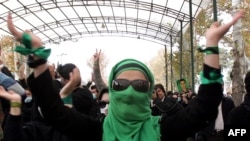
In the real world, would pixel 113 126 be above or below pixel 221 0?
below

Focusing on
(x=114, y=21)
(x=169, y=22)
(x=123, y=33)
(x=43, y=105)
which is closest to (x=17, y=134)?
(x=43, y=105)

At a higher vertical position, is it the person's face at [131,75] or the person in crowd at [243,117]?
the person's face at [131,75]

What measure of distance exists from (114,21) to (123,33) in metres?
5.63

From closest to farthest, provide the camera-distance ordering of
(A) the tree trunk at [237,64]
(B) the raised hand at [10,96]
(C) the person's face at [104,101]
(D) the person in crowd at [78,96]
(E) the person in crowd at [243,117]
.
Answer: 1. (B) the raised hand at [10,96]
2. (D) the person in crowd at [78,96]
3. (E) the person in crowd at [243,117]
4. (C) the person's face at [104,101]
5. (A) the tree trunk at [237,64]

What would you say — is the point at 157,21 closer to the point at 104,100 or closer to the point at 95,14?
the point at 95,14

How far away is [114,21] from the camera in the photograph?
116ft

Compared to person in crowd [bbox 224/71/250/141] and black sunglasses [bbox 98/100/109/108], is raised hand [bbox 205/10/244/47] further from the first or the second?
black sunglasses [bbox 98/100/109/108]

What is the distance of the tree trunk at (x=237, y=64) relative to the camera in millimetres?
10531

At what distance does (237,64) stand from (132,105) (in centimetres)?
896

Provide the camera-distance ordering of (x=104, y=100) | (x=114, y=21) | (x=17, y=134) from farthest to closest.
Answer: (x=114, y=21) < (x=104, y=100) < (x=17, y=134)

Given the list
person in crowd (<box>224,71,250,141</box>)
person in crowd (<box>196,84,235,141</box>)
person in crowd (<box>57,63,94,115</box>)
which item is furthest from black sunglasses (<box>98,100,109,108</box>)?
person in crowd (<box>196,84,235,141</box>)

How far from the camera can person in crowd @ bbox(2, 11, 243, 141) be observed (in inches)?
84.2

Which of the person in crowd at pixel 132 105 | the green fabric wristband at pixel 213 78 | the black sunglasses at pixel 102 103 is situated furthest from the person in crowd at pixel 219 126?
the green fabric wristband at pixel 213 78

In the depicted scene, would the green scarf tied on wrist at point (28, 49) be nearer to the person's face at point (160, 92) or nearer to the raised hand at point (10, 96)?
the raised hand at point (10, 96)
